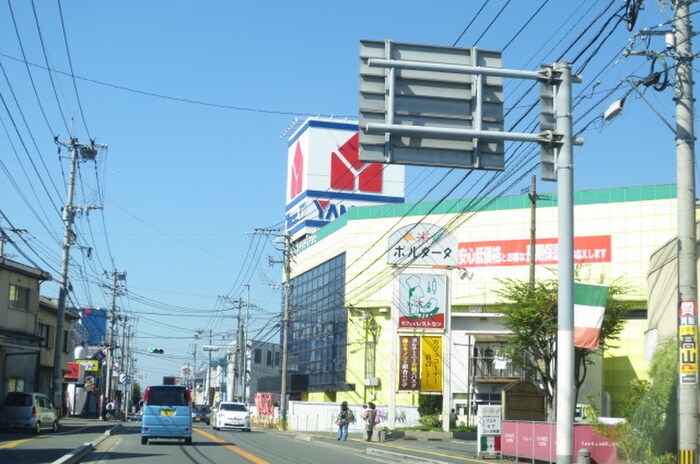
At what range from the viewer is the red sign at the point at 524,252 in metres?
60.9

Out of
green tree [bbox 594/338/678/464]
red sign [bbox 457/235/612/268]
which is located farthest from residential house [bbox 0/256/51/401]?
green tree [bbox 594/338/678/464]

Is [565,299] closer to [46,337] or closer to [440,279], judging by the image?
[440,279]

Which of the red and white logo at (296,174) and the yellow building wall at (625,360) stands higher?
the red and white logo at (296,174)

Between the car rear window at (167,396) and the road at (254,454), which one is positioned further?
the car rear window at (167,396)

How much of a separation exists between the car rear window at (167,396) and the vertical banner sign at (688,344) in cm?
2149

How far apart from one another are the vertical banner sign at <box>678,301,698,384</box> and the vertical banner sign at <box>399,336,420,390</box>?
32.2 m

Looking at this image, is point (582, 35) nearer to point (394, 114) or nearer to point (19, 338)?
point (394, 114)

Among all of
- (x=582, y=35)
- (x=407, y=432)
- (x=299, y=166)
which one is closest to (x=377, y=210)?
(x=299, y=166)

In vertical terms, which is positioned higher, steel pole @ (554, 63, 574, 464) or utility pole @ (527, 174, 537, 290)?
utility pole @ (527, 174, 537, 290)

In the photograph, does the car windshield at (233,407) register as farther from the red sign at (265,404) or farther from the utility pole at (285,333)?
the red sign at (265,404)

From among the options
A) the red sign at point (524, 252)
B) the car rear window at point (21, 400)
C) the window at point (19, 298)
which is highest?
the red sign at point (524, 252)

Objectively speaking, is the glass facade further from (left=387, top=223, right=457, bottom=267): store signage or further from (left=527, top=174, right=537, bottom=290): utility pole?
(left=527, top=174, right=537, bottom=290): utility pole

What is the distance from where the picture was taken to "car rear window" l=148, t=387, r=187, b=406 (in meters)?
34.5

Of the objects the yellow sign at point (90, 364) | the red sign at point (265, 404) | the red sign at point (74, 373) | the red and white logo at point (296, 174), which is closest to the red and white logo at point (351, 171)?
the red and white logo at point (296, 174)
